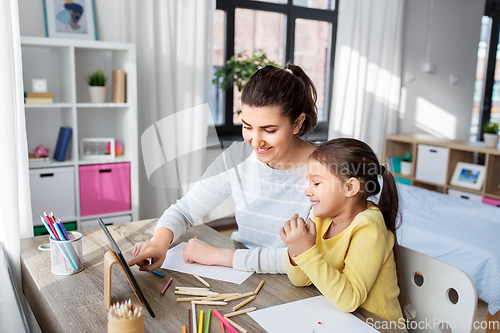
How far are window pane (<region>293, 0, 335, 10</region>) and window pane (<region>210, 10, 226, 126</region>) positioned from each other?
0.75 meters

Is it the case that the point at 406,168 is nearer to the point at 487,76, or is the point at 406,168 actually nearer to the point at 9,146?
the point at 487,76

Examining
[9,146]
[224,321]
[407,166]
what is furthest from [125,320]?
[407,166]

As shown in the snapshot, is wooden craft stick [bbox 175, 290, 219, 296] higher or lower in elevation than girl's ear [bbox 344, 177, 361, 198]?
lower

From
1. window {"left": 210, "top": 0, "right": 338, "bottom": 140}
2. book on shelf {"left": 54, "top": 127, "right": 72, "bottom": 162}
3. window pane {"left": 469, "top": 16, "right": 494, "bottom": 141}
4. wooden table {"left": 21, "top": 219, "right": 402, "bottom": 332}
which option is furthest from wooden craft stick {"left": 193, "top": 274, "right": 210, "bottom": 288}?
window pane {"left": 469, "top": 16, "right": 494, "bottom": 141}

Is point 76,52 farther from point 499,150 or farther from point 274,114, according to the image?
point 499,150

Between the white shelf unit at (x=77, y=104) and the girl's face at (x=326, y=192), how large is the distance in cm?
171

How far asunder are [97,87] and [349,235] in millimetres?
1958

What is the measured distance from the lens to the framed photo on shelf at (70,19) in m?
2.43

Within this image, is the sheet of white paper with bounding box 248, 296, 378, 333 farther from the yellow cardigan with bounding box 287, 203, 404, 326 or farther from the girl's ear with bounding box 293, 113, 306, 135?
→ the girl's ear with bounding box 293, 113, 306, 135

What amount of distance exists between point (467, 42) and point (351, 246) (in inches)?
161

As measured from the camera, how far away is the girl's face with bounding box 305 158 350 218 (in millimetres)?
1012

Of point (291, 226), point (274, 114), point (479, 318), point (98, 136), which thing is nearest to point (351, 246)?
point (291, 226)

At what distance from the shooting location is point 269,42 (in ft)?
12.1

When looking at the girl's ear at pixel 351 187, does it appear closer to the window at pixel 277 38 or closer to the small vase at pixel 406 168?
the window at pixel 277 38
